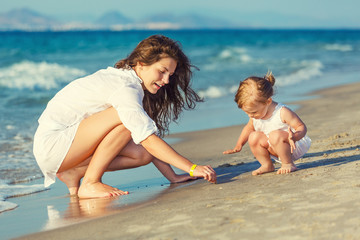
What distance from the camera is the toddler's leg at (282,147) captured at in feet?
12.8

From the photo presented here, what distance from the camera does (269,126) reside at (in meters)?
4.05

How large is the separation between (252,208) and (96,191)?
1362mm

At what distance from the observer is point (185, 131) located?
7004 mm

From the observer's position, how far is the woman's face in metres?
3.82

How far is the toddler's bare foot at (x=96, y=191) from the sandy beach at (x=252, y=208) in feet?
0.78

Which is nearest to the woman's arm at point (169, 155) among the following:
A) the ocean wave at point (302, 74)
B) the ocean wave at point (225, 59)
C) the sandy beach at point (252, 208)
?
the sandy beach at point (252, 208)

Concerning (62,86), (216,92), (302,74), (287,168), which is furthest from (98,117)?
(302,74)

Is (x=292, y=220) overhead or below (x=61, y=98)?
below

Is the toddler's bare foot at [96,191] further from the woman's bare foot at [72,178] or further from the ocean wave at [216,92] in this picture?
the ocean wave at [216,92]

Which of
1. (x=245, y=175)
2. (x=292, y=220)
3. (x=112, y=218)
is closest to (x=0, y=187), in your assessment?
(x=112, y=218)

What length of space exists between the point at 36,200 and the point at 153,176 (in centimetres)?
106

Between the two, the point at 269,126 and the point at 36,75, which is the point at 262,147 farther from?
the point at 36,75

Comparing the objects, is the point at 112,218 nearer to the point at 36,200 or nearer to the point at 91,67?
the point at 36,200

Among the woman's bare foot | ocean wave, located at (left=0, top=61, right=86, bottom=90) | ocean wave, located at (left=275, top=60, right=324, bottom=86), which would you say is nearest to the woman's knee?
the woman's bare foot
